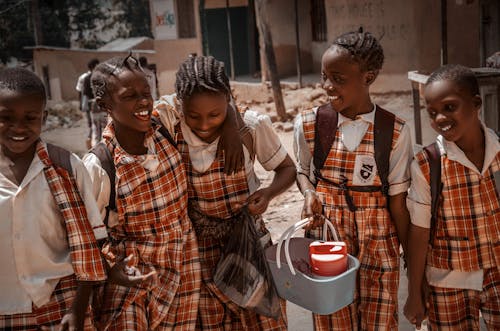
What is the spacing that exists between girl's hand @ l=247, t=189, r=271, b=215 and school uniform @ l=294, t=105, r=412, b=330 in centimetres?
31

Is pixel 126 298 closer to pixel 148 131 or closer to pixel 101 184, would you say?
pixel 101 184

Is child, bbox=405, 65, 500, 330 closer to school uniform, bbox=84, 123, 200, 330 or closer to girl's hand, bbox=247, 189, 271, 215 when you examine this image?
girl's hand, bbox=247, 189, 271, 215

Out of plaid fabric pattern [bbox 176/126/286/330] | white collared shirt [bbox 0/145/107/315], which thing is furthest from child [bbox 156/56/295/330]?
white collared shirt [bbox 0/145/107/315]

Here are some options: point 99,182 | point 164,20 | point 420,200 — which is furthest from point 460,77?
point 164,20

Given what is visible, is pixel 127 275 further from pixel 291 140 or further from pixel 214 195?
pixel 291 140

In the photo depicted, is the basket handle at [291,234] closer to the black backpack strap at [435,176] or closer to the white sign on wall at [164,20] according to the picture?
the black backpack strap at [435,176]

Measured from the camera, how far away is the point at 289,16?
14188mm

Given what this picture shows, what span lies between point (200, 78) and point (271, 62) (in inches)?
375

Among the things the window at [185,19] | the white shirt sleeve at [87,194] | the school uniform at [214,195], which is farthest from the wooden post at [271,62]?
the white shirt sleeve at [87,194]

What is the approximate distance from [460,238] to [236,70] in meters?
15.1

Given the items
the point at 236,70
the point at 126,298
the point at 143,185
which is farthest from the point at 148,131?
the point at 236,70

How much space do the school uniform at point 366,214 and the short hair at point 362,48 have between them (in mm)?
204

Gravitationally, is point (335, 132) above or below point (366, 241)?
above

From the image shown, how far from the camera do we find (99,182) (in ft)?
7.52
